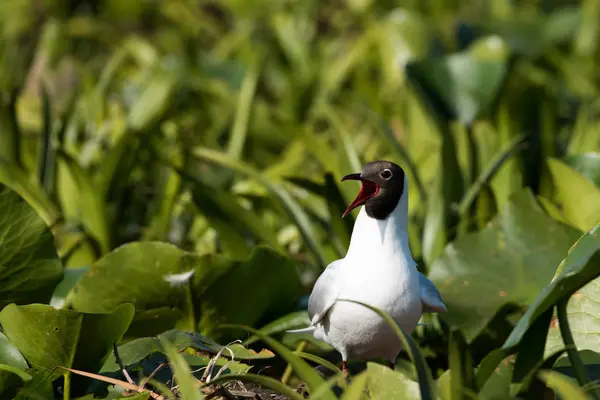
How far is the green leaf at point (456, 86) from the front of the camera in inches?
104

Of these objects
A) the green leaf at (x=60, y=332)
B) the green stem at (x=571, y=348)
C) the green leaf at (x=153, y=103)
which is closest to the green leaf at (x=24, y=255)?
the green leaf at (x=60, y=332)

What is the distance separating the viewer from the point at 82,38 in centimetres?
493

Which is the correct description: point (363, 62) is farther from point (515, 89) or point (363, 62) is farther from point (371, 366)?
point (371, 366)

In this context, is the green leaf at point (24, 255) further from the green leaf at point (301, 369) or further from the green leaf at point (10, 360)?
the green leaf at point (301, 369)

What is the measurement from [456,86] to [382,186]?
4.06ft

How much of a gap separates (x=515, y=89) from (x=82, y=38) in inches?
95.8

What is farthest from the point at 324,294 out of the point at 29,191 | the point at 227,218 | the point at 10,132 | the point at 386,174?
the point at 10,132

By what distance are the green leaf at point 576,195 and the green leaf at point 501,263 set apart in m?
0.09

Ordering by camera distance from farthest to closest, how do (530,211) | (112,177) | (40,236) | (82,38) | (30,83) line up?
(82,38) → (30,83) → (112,177) → (530,211) → (40,236)

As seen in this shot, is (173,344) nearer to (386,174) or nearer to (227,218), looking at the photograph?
(386,174)

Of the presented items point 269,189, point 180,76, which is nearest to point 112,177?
point 269,189

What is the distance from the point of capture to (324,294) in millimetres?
1543

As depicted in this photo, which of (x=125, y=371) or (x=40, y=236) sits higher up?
(x=40, y=236)

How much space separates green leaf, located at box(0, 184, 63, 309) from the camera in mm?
1715
